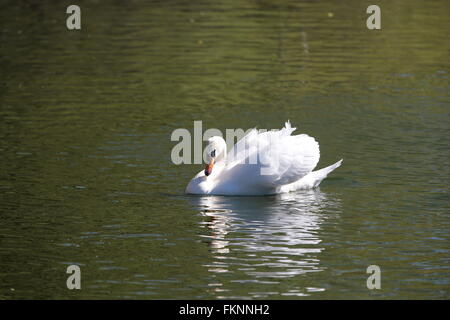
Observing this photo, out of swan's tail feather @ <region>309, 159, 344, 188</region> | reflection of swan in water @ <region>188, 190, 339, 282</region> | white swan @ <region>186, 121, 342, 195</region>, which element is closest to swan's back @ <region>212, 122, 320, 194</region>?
white swan @ <region>186, 121, 342, 195</region>

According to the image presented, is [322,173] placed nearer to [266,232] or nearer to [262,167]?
[262,167]

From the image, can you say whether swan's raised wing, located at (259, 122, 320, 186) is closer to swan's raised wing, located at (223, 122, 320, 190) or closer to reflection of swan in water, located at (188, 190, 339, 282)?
swan's raised wing, located at (223, 122, 320, 190)

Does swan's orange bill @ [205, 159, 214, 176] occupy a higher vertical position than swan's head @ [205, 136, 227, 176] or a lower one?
lower

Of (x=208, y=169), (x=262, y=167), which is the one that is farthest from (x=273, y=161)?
(x=208, y=169)

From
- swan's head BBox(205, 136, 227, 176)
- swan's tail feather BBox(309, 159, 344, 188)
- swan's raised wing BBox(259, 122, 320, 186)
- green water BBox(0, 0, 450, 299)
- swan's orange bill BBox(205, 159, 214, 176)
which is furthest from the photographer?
swan's tail feather BBox(309, 159, 344, 188)

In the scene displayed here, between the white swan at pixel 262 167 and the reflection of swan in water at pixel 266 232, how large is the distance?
17 centimetres

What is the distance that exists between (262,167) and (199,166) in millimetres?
2572

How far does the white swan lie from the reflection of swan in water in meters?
0.17

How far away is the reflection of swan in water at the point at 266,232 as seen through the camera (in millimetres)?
12844

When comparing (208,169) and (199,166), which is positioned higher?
(199,166)

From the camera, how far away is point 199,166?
18.2 metres

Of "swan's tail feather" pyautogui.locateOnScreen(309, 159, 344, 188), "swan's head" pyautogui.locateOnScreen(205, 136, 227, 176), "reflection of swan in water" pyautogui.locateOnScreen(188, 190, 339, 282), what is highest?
"swan's head" pyautogui.locateOnScreen(205, 136, 227, 176)

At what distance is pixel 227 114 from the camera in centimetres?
2131

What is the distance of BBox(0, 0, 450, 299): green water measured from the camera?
1273 centimetres
